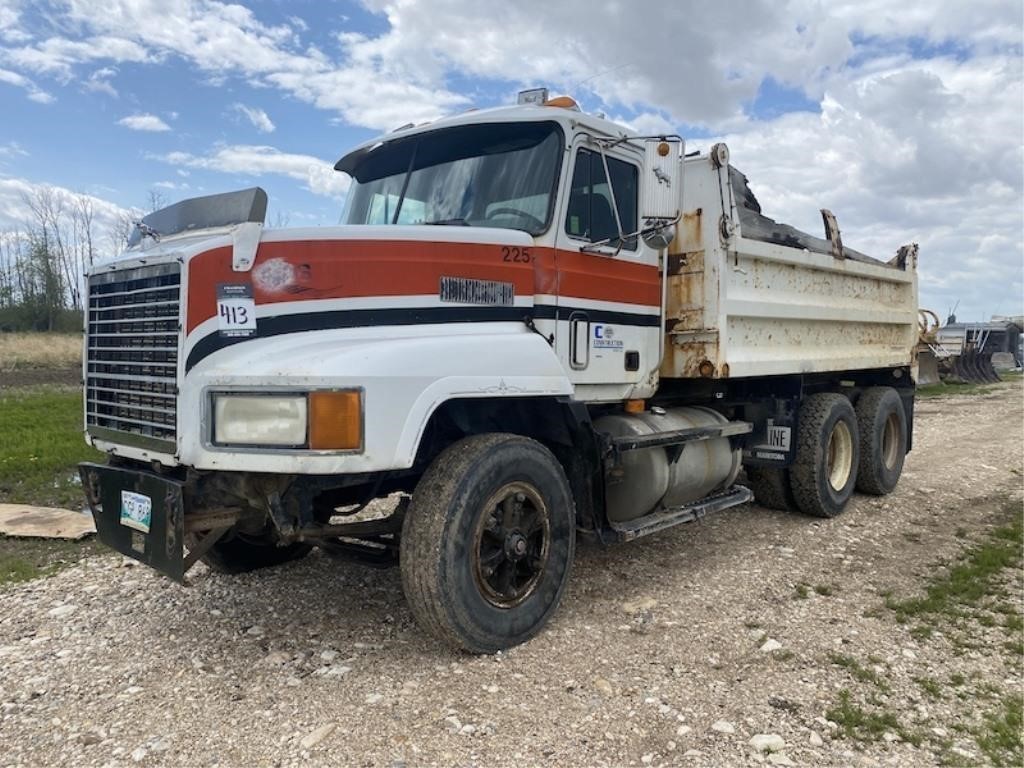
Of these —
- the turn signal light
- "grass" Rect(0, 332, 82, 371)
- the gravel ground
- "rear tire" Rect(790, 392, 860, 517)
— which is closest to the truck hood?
the turn signal light

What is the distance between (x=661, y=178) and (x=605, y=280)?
0.70m

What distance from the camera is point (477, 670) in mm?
3752

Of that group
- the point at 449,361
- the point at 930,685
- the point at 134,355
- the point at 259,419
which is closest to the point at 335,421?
the point at 259,419

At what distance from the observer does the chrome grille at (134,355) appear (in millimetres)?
3572

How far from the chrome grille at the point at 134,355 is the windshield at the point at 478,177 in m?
1.61

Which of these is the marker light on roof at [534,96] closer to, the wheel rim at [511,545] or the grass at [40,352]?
the wheel rim at [511,545]

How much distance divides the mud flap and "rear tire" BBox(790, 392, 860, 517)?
536cm

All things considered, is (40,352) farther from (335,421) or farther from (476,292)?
(335,421)

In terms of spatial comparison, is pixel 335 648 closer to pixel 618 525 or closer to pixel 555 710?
pixel 555 710

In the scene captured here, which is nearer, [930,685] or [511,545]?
[930,685]

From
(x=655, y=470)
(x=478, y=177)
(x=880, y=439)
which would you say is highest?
(x=478, y=177)

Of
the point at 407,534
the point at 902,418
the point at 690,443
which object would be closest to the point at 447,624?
the point at 407,534

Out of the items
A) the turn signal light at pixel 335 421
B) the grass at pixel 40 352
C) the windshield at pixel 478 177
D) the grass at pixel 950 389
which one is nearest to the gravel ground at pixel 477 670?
the turn signal light at pixel 335 421

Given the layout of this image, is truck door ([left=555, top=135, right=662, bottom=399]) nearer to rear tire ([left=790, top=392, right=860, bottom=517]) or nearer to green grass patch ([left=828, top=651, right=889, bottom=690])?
green grass patch ([left=828, top=651, right=889, bottom=690])
